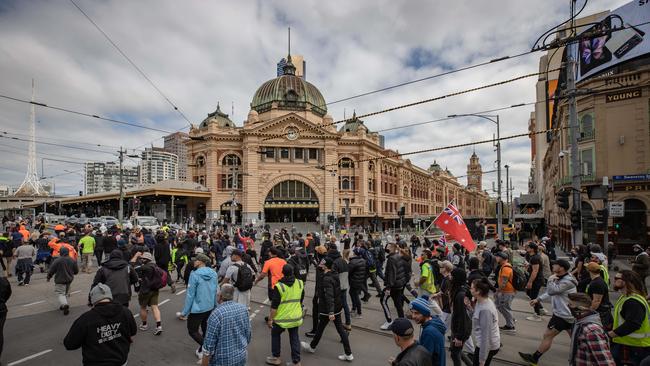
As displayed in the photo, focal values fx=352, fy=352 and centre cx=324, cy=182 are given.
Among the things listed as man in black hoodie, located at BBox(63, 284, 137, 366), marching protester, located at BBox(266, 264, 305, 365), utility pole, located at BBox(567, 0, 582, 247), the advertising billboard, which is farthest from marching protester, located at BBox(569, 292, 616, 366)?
the advertising billboard

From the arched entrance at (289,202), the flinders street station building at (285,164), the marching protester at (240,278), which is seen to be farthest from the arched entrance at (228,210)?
the marching protester at (240,278)

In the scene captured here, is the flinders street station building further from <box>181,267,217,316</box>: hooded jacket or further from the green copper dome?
<box>181,267,217,316</box>: hooded jacket

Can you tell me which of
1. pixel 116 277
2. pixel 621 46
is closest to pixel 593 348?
pixel 116 277

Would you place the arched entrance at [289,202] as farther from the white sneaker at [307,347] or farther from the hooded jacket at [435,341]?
the hooded jacket at [435,341]

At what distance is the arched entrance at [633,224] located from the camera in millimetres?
21641

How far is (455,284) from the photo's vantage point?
6.01 meters

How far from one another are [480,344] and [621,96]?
24.3 meters

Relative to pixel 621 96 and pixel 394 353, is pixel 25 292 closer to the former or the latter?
pixel 394 353

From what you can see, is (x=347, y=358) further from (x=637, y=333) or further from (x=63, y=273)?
(x=63, y=273)

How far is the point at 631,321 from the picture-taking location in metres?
4.89

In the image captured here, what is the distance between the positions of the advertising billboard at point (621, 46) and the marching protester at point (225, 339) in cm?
2515

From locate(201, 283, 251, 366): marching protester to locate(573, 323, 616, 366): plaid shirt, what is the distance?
13.7 feet

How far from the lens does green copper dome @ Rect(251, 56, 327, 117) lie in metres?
57.1

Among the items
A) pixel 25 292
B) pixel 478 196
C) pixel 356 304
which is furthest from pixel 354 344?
pixel 478 196
